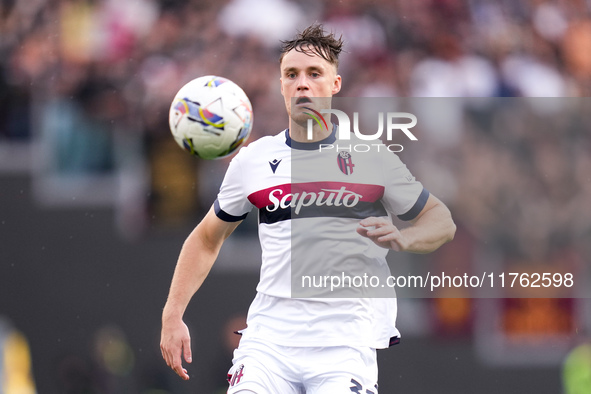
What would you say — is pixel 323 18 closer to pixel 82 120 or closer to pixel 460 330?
pixel 82 120

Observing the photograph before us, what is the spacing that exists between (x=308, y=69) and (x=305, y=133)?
1.18 feet

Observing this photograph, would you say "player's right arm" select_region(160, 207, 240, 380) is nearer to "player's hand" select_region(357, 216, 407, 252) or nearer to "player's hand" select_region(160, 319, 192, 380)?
"player's hand" select_region(160, 319, 192, 380)

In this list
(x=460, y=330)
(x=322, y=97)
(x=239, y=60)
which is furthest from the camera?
(x=239, y=60)

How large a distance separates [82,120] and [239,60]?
179 centimetres

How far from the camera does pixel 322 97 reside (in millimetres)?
4840

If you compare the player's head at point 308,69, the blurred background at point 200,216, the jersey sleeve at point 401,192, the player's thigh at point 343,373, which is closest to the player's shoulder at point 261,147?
the player's head at point 308,69

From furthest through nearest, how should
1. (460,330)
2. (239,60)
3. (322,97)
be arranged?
(239,60) → (460,330) → (322,97)

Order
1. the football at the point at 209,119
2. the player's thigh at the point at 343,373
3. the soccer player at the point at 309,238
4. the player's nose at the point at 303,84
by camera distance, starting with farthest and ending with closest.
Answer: the football at the point at 209,119, the player's nose at the point at 303,84, the soccer player at the point at 309,238, the player's thigh at the point at 343,373

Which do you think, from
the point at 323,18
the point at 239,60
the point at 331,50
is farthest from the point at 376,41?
the point at 331,50

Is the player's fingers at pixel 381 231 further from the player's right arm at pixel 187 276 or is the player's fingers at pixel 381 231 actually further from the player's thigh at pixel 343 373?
the player's right arm at pixel 187 276

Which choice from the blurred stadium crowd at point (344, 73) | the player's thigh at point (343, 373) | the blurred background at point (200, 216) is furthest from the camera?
the blurred stadium crowd at point (344, 73)

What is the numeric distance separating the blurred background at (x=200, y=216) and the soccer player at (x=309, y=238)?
3823 millimetres

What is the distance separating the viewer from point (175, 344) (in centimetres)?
486

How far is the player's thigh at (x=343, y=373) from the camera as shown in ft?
14.7
